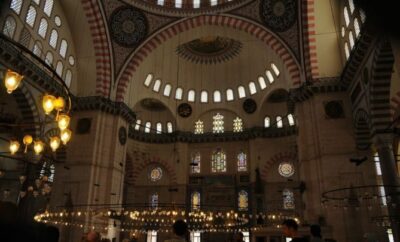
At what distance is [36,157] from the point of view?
1560 centimetres

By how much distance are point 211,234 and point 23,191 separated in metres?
14.0

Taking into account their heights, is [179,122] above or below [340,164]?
above

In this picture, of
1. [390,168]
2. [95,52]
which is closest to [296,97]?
[390,168]

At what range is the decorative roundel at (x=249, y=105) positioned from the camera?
25719 mm

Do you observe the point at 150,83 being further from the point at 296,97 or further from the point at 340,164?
the point at 340,164

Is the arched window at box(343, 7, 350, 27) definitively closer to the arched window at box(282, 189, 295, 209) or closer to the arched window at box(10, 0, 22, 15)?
the arched window at box(282, 189, 295, 209)

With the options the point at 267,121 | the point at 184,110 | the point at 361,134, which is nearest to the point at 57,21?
the point at 184,110

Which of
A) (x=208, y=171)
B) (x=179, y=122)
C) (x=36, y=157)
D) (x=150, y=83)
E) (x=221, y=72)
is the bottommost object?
(x=36, y=157)

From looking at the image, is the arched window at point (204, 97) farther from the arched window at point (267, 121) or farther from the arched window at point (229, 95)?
the arched window at point (267, 121)

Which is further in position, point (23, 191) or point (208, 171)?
point (208, 171)

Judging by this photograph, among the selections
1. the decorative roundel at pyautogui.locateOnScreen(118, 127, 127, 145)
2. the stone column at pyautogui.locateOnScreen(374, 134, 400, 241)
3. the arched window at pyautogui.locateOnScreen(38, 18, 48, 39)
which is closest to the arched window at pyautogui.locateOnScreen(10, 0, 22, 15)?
the arched window at pyautogui.locateOnScreen(38, 18, 48, 39)

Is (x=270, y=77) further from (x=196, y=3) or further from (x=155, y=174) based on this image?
(x=155, y=174)

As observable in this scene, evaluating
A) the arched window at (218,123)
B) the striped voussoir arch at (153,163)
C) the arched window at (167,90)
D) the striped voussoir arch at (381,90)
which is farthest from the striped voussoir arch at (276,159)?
the striped voussoir arch at (381,90)

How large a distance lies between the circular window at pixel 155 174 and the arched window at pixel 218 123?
5285 mm
